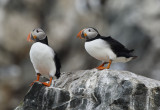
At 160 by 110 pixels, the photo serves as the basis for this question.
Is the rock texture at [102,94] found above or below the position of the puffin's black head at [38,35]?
below

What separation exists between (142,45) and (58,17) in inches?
236

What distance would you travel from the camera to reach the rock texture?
508 cm

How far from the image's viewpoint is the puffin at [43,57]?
5688 mm

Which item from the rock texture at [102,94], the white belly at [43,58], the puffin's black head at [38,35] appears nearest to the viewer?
the rock texture at [102,94]

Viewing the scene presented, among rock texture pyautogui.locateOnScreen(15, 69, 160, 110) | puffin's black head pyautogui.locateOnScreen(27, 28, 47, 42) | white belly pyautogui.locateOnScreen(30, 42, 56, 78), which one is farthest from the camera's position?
puffin's black head pyautogui.locateOnScreen(27, 28, 47, 42)

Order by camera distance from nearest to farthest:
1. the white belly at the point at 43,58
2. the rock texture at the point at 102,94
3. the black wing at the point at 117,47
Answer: the rock texture at the point at 102,94 → the white belly at the point at 43,58 → the black wing at the point at 117,47

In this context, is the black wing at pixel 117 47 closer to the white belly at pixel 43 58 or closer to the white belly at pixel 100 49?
the white belly at pixel 100 49

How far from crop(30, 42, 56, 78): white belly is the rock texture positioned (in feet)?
1.55

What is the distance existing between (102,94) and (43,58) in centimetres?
112

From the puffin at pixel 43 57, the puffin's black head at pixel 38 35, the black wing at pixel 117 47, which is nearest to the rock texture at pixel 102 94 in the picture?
the puffin at pixel 43 57

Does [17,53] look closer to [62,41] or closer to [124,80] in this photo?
[62,41]

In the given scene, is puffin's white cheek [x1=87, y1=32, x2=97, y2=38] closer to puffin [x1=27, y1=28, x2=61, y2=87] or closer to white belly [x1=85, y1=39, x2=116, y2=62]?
white belly [x1=85, y1=39, x2=116, y2=62]

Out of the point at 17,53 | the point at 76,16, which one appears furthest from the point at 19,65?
the point at 76,16

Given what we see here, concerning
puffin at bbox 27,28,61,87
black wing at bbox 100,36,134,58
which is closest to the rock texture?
puffin at bbox 27,28,61,87
